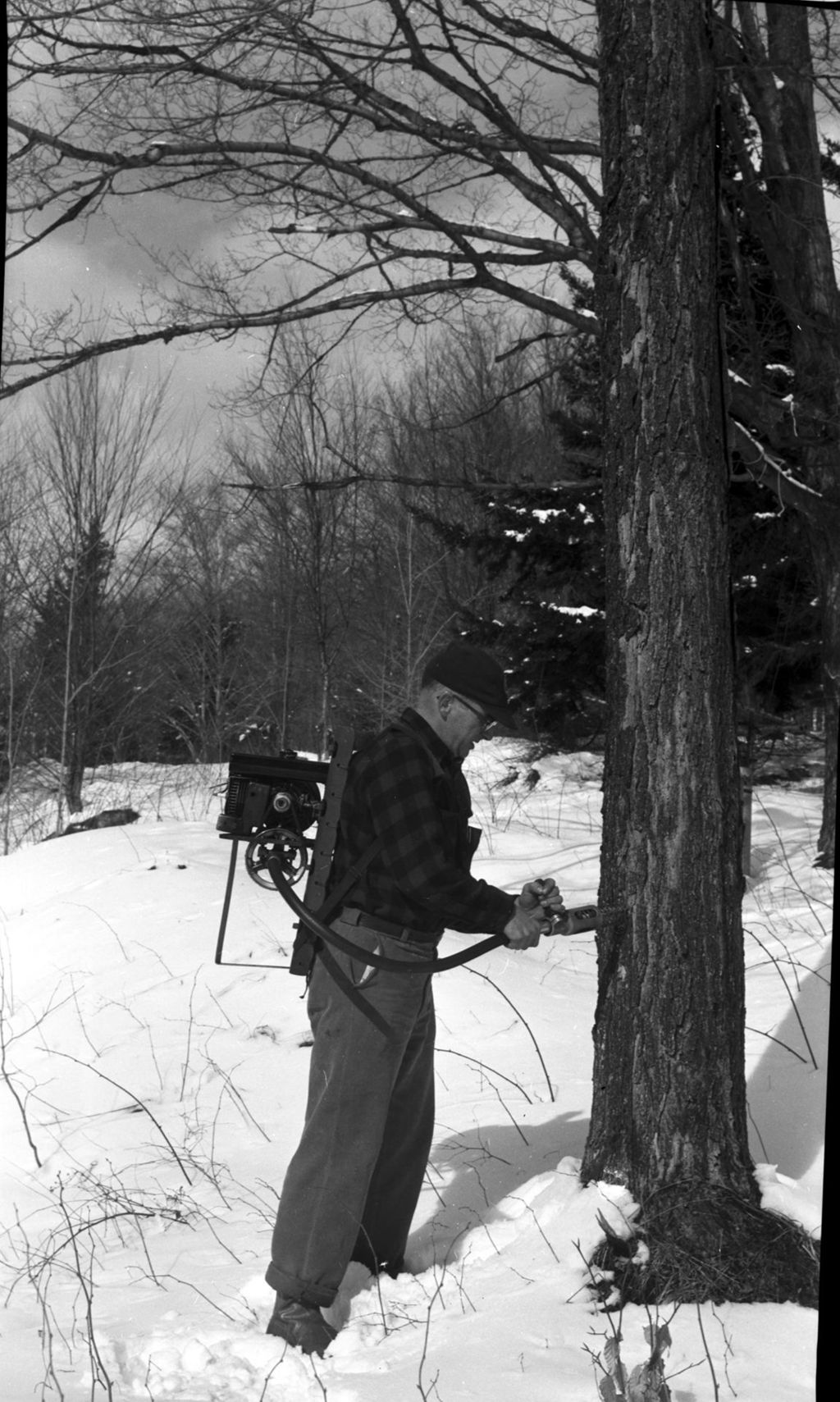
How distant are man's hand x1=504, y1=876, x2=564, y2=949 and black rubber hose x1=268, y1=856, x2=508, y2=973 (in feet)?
0.12

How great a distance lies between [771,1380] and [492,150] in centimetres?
438

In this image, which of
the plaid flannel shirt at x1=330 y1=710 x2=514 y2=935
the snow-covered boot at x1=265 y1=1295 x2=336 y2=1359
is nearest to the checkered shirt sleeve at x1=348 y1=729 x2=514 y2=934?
the plaid flannel shirt at x1=330 y1=710 x2=514 y2=935

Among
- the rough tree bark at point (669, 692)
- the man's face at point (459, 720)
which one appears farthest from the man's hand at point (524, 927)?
the man's face at point (459, 720)

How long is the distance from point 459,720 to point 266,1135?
1.47 meters

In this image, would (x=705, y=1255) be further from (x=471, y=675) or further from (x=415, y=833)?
(x=471, y=675)

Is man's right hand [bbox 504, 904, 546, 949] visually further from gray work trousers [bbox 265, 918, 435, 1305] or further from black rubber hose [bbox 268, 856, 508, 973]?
gray work trousers [bbox 265, 918, 435, 1305]

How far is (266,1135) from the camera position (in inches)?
124

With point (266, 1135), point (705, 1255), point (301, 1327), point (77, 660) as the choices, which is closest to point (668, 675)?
point (705, 1255)

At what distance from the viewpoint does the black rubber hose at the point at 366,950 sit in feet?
7.48

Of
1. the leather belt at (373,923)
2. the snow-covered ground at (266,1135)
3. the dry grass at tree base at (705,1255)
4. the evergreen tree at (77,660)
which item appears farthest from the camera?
the evergreen tree at (77,660)

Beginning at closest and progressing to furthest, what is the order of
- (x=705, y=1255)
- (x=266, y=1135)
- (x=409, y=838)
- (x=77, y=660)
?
(x=705, y=1255) → (x=409, y=838) → (x=266, y=1135) → (x=77, y=660)

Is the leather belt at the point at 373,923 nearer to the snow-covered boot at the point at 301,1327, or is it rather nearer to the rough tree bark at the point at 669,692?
the rough tree bark at the point at 669,692

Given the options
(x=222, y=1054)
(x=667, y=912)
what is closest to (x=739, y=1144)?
(x=667, y=912)

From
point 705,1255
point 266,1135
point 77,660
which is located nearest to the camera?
point 705,1255
